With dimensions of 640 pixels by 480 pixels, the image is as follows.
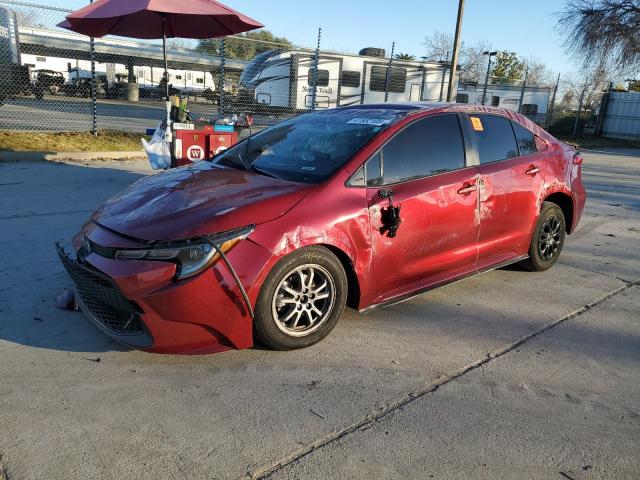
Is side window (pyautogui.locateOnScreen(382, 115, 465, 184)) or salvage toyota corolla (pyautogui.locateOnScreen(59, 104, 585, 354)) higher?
side window (pyautogui.locateOnScreen(382, 115, 465, 184))

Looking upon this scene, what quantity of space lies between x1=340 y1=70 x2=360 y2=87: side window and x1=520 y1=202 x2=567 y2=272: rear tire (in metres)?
17.9

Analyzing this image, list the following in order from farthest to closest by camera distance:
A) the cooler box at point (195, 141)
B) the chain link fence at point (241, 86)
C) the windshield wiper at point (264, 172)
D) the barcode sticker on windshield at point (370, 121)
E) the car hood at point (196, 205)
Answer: the chain link fence at point (241, 86), the cooler box at point (195, 141), the barcode sticker on windshield at point (370, 121), the windshield wiper at point (264, 172), the car hood at point (196, 205)

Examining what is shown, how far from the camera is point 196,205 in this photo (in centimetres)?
319

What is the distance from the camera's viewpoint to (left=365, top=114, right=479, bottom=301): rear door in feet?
11.6

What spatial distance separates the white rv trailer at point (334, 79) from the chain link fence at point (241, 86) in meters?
0.04

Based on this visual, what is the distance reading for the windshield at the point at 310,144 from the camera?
3629 mm

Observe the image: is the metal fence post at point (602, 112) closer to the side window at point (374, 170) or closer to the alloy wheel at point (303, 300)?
the side window at point (374, 170)

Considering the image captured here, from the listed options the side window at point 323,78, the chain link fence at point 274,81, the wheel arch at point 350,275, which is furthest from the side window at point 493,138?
the side window at point 323,78

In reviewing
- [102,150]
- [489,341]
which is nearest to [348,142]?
[489,341]

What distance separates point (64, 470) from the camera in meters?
2.23

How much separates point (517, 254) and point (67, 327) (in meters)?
3.68

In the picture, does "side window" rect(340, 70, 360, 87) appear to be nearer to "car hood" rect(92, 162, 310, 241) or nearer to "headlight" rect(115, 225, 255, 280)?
"car hood" rect(92, 162, 310, 241)

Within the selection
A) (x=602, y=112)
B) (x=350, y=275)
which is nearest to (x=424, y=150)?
(x=350, y=275)

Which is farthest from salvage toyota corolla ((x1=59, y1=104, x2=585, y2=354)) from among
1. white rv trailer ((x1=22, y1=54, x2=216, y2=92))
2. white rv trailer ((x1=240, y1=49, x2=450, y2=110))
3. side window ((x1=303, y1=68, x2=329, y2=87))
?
white rv trailer ((x1=22, y1=54, x2=216, y2=92))
